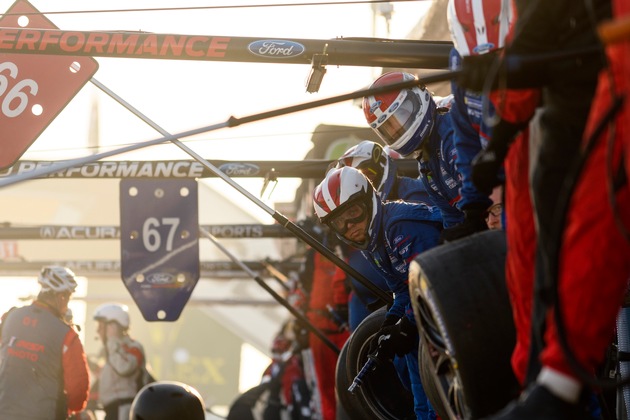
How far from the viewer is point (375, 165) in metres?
9.97

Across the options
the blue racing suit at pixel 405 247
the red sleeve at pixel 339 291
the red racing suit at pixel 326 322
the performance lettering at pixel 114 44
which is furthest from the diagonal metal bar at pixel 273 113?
the red racing suit at pixel 326 322

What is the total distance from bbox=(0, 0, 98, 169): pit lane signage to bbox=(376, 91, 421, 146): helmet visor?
8.72 feet

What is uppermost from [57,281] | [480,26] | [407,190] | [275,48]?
[275,48]

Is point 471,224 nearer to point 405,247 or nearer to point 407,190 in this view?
point 405,247

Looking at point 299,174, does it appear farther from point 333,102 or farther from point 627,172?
point 627,172

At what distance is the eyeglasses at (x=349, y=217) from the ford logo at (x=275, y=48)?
1.41 metres

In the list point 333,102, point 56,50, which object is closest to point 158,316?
point 56,50

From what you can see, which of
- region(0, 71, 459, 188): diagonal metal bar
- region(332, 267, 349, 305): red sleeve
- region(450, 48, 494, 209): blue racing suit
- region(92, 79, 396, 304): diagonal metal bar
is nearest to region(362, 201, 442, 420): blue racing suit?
region(92, 79, 396, 304): diagonal metal bar

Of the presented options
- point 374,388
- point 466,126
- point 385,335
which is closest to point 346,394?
point 374,388

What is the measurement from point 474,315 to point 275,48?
486 centimetres

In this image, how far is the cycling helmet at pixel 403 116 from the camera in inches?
295

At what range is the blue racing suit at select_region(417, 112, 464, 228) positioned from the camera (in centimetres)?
711

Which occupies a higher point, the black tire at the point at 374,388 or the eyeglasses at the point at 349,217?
the eyeglasses at the point at 349,217

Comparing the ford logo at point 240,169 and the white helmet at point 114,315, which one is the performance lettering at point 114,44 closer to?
the ford logo at point 240,169
